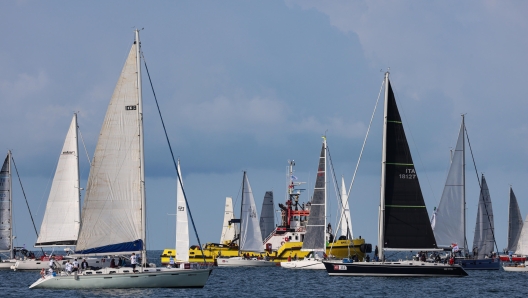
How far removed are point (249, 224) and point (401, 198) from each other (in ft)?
101

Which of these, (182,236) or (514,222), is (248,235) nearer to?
(182,236)

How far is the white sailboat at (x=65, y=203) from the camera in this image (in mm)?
71562

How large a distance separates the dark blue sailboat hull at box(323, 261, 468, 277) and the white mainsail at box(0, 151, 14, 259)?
32493 millimetres

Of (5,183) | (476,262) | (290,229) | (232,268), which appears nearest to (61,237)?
(5,183)

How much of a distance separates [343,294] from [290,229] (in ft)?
129

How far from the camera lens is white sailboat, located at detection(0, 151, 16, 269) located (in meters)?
75.8

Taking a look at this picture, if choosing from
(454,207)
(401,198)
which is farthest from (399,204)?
(454,207)

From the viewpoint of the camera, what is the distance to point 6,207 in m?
76.1

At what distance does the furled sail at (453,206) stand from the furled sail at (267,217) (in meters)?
24.5

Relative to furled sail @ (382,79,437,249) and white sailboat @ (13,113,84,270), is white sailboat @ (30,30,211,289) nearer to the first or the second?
furled sail @ (382,79,437,249)

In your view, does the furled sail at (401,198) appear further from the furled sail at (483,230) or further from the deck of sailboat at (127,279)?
the furled sail at (483,230)

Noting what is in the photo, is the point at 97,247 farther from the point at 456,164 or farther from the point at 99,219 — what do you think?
the point at 456,164

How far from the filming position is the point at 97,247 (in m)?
46.5

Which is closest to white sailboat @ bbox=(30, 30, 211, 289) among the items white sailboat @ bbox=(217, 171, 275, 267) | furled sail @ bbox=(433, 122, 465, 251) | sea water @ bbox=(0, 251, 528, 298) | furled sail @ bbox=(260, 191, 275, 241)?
sea water @ bbox=(0, 251, 528, 298)
